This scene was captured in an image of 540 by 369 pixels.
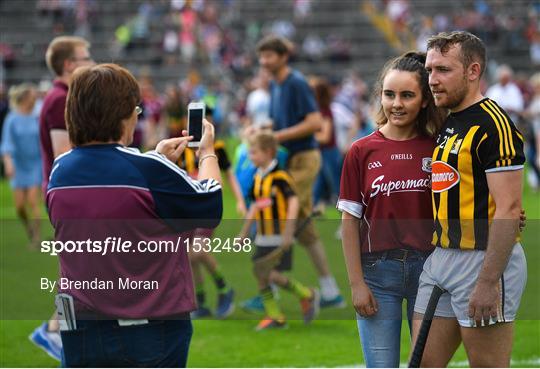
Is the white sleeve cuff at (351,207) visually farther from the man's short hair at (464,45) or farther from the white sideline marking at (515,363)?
the white sideline marking at (515,363)

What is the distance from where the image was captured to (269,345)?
8.37 metres

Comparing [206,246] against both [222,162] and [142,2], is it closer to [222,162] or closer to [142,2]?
[222,162]

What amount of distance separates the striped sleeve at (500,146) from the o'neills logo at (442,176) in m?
0.15

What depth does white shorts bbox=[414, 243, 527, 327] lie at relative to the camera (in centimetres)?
462

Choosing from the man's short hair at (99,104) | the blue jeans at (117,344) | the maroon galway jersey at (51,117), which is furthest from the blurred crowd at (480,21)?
the blue jeans at (117,344)

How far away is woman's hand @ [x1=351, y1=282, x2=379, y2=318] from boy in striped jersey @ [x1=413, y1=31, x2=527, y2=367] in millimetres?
249

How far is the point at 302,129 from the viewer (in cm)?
1002

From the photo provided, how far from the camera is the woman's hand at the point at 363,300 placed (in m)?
4.96

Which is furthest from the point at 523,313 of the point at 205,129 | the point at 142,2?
the point at 142,2

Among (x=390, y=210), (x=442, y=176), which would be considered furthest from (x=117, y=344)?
(x=442, y=176)

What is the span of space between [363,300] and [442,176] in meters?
0.68

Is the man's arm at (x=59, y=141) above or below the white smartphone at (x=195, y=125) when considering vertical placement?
below

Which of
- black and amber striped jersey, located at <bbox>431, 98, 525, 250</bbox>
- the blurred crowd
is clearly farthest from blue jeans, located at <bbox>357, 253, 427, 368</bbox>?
the blurred crowd
